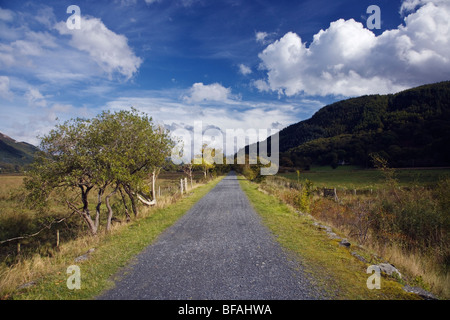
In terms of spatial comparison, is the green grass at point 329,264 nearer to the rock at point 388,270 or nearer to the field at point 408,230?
the rock at point 388,270

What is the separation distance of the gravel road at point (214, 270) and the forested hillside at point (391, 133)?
173 feet

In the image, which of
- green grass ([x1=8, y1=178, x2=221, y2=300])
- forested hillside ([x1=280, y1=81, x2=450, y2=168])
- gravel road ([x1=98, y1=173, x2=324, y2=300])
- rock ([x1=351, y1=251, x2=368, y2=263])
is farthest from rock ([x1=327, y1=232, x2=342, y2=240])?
forested hillside ([x1=280, y1=81, x2=450, y2=168])

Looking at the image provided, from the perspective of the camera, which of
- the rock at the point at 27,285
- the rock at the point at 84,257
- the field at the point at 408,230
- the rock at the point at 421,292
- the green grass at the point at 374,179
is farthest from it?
the green grass at the point at 374,179

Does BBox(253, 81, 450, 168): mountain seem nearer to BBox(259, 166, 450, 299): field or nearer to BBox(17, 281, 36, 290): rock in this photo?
BBox(259, 166, 450, 299): field

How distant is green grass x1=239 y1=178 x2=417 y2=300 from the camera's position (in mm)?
4188

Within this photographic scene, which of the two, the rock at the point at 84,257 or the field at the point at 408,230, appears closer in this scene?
the rock at the point at 84,257

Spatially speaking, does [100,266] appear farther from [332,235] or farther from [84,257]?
[332,235]

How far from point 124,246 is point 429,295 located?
292 inches

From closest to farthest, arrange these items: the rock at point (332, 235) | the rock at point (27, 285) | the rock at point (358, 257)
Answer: the rock at point (27, 285)
the rock at point (358, 257)
the rock at point (332, 235)

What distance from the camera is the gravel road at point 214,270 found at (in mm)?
4254

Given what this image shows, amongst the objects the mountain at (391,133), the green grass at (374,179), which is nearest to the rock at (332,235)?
the green grass at (374,179)

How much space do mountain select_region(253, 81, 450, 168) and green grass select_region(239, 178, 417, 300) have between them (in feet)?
166

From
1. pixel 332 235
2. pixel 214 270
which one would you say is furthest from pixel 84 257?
pixel 332 235
